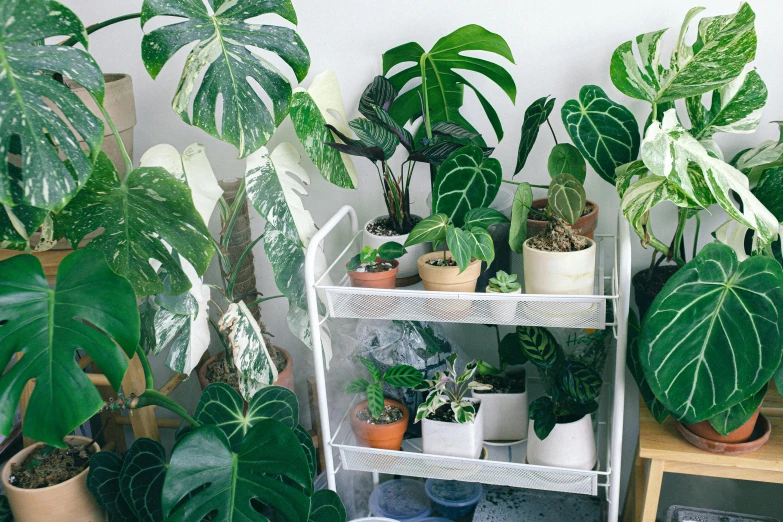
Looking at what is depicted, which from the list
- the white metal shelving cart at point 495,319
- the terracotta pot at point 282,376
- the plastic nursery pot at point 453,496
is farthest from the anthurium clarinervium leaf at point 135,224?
the plastic nursery pot at point 453,496

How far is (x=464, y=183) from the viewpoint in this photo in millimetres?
1203

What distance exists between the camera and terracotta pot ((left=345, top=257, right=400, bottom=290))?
1.25m

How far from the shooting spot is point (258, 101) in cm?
114

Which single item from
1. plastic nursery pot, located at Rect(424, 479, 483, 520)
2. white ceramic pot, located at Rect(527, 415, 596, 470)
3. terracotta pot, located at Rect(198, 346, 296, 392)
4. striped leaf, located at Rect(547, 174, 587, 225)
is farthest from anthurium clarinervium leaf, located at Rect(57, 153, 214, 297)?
plastic nursery pot, located at Rect(424, 479, 483, 520)

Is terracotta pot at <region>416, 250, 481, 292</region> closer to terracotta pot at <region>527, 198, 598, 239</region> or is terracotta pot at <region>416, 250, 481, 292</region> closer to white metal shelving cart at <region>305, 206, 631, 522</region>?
white metal shelving cart at <region>305, 206, 631, 522</region>

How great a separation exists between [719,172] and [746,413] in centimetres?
39

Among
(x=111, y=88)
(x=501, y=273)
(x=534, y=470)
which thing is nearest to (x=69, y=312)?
(x=111, y=88)

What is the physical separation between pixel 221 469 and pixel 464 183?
2.19ft

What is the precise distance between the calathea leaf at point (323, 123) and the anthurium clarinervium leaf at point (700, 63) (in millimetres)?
557

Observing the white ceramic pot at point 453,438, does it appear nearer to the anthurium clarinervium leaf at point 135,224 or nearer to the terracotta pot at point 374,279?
the terracotta pot at point 374,279

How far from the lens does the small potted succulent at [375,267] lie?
1.25 m

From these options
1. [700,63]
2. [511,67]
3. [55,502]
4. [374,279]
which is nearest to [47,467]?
[55,502]

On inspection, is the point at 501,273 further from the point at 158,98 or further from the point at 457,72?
the point at 158,98

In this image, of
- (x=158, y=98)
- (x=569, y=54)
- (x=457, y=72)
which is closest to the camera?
(x=569, y=54)
